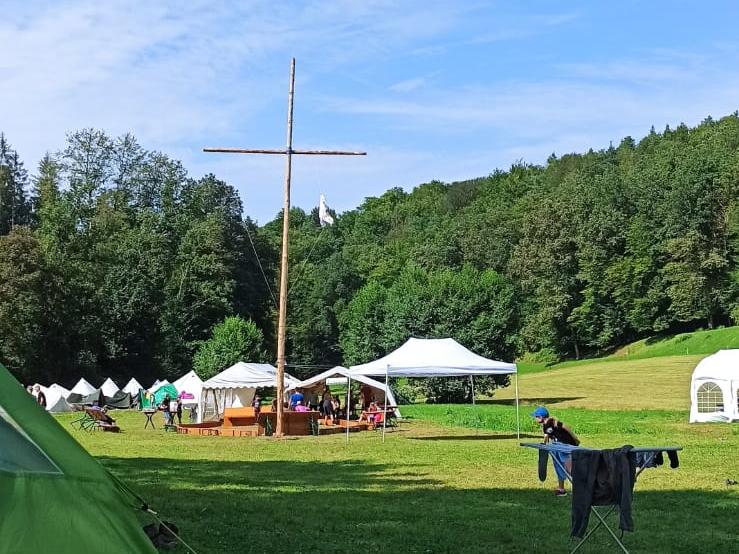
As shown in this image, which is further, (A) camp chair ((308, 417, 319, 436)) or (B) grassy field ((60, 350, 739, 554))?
(A) camp chair ((308, 417, 319, 436))

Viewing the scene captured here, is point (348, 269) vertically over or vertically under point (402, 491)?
over

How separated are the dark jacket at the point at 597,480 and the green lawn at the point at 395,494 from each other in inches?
42.4

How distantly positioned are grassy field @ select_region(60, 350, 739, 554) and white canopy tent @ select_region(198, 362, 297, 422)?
597 cm

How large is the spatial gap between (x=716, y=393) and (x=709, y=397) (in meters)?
0.27

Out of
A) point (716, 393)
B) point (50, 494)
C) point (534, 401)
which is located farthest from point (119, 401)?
point (50, 494)

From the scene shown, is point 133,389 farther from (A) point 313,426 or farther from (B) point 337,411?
(A) point 313,426

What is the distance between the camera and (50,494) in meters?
5.24

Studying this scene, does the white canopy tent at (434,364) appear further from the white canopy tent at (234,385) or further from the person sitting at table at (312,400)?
the person sitting at table at (312,400)

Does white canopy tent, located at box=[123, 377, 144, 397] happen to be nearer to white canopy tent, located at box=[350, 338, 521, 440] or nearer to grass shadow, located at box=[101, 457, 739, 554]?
white canopy tent, located at box=[350, 338, 521, 440]

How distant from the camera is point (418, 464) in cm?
1847

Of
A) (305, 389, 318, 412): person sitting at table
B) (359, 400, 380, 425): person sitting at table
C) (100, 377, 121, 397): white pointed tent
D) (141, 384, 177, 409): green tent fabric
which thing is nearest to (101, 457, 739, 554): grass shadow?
(359, 400, 380, 425): person sitting at table

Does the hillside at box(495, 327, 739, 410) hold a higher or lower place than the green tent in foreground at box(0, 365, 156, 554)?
higher

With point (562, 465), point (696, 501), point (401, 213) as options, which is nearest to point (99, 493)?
point (562, 465)

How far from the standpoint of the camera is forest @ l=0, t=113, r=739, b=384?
188 feet
